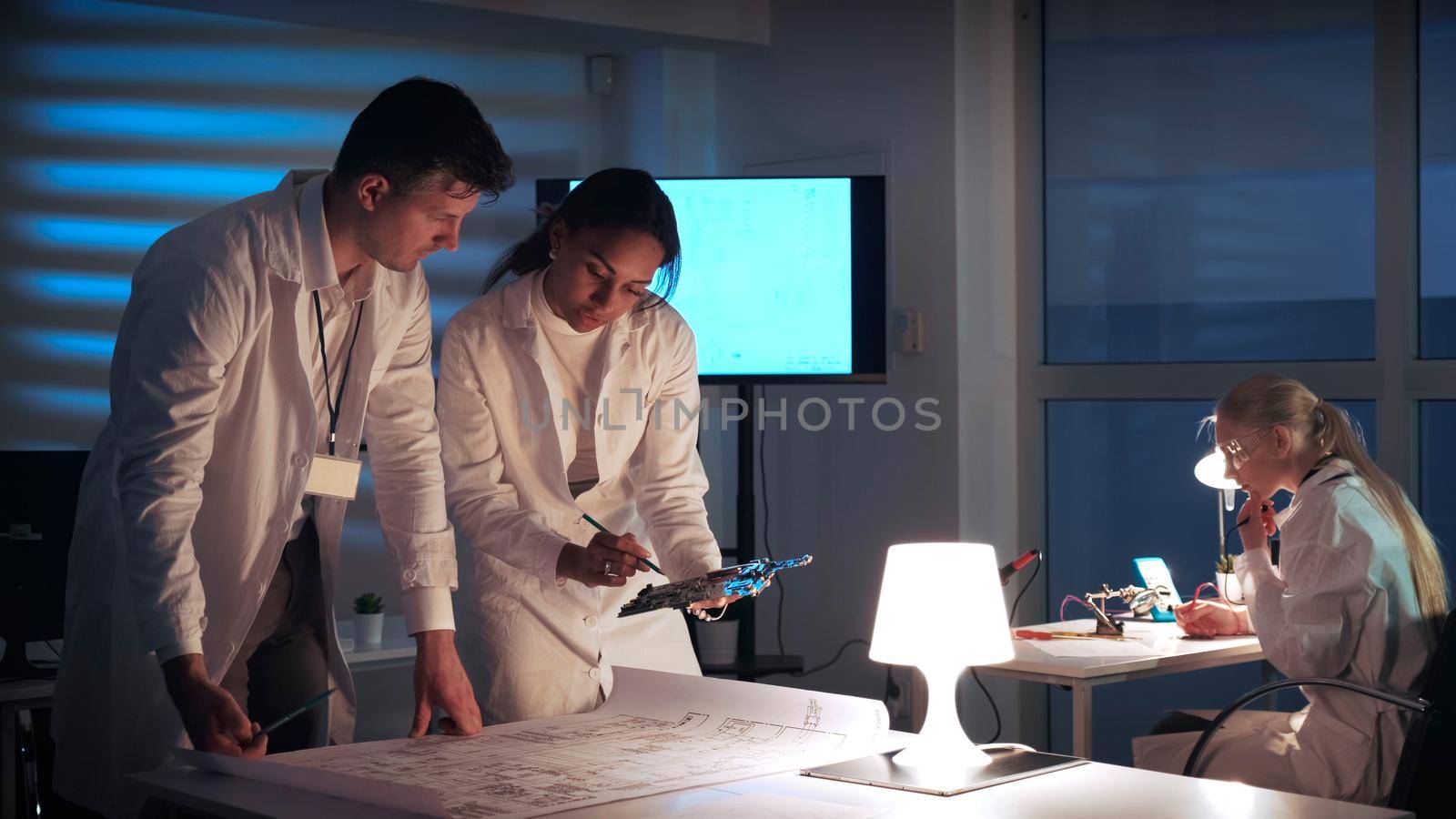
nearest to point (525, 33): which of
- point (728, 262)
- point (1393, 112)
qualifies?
point (728, 262)

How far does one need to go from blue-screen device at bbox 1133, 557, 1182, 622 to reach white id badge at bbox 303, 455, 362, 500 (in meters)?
2.34

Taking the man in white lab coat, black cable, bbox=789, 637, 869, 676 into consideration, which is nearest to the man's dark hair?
the man in white lab coat

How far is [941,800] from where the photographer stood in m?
1.66

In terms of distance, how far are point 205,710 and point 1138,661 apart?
207 cm

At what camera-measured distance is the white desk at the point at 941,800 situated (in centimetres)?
158

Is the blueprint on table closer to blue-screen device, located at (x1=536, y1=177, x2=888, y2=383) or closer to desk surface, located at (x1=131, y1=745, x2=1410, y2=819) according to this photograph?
desk surface, located at (x1=131, y1=745, x2=1410, y2=819)

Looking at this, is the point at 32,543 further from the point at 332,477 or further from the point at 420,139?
the point at 420,139

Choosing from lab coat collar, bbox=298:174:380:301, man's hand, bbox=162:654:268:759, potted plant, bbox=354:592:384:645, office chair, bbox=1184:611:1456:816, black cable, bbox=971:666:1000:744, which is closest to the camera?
man's hand, bbox=162:654:268:759

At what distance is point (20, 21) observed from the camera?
4.44 metres

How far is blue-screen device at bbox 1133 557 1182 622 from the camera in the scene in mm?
3666

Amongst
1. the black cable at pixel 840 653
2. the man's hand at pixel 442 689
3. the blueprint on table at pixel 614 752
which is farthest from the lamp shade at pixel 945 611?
the black cable at pixel 840 653

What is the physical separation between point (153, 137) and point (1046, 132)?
123 inches

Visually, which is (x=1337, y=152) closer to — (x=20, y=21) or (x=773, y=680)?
(x=773, y=680)

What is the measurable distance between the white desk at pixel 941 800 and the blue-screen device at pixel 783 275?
2691mm
